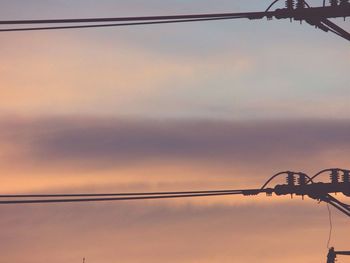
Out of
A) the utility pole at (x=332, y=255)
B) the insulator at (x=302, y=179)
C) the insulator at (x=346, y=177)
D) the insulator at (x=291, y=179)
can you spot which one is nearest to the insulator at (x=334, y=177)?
the insulator at (x=346, y=177)

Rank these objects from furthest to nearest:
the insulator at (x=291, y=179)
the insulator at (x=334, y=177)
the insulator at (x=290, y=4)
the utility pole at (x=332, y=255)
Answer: the utility pole at (x=332, y=255)
the insulator at (x=291, y=179)
the insulator at (x=334, y=177)
the insulator at (x=290, y=4)

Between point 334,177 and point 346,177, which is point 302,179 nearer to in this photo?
point 334,177

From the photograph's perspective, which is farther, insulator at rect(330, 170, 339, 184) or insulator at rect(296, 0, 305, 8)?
insulator at rect(330, 170, 339, 184)

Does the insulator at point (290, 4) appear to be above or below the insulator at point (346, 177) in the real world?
above

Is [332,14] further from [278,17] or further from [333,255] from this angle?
[333,255]

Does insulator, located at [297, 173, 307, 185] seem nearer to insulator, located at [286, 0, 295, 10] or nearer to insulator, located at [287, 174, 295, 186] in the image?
insulator, located at [287, 174, 295, 186]

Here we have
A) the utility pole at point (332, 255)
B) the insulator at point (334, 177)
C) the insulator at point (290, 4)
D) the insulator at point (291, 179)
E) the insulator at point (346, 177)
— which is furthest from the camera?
the utility pole at point (332, 255)

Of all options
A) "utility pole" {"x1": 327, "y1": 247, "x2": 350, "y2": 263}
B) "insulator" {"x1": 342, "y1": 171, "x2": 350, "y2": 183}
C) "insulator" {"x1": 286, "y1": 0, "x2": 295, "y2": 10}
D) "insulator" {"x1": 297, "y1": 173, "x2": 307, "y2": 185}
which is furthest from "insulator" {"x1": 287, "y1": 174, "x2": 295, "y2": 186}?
"utility pole" {"x1": 327, "y1": 247, "x2": 350, "y2": 263}

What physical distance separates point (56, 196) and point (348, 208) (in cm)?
967

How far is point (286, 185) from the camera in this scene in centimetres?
3747

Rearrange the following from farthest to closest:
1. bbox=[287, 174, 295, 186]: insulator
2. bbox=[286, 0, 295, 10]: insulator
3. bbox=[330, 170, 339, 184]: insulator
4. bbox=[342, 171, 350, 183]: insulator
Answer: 1. bbox=[287, 174, 295, 186]: insulator
2. bbox=[330, 170, 339, 184]: insulator
3. bbox=[342, 171, 350, 183]: insulator
4. bbox=[286, 0, 295, 10]: insulator

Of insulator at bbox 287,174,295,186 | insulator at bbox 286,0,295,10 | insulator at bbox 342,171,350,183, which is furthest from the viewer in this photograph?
insulator at bbox 287,174,295,186

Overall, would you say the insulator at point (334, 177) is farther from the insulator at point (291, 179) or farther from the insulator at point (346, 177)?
the insulator at point (291, 179)

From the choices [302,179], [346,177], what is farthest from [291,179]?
[346,177]
